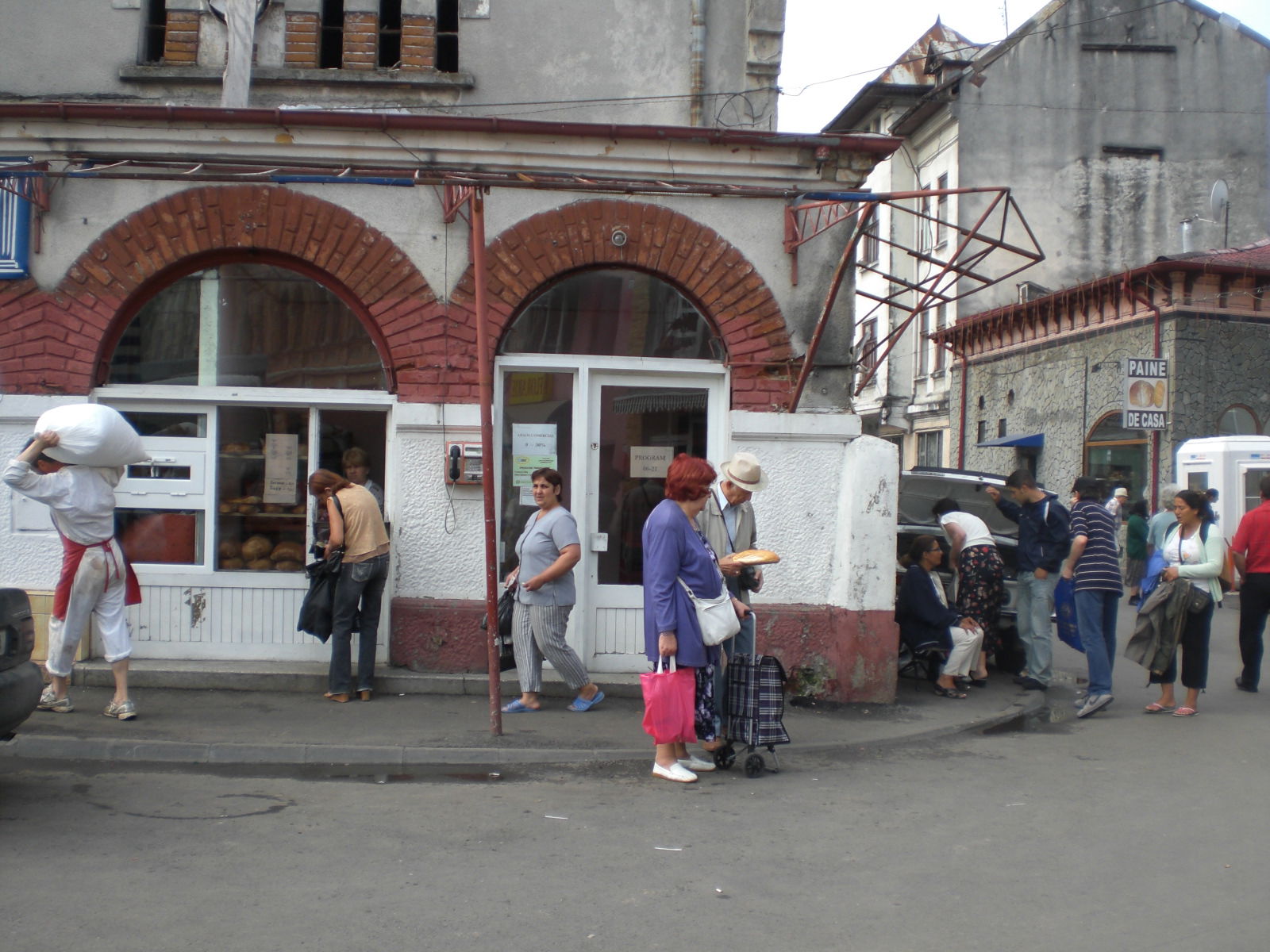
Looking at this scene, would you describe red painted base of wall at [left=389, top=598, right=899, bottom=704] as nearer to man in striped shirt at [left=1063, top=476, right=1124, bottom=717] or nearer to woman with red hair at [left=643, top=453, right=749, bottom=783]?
man in striped shirt at [left=1063, top=476, right=1124, bottom=717]

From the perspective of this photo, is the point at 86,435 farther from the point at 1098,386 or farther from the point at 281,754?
the point at 1098,386

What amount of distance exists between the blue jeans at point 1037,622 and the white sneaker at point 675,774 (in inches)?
172

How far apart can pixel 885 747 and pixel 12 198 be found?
747 centimetres

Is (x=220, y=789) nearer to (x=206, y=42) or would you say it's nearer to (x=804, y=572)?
(x=804, y=572)

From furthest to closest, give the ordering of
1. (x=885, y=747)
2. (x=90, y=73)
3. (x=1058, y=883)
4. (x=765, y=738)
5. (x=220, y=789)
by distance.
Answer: (x=90, y=73), (x=885, y=747), (x=765, y=738), (x=220, y=789), (x=1058, y=883)

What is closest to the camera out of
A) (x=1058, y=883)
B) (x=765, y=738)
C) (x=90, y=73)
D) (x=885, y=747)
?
(x=1058, y=883)

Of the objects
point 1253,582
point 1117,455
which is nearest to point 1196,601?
point 1253,582

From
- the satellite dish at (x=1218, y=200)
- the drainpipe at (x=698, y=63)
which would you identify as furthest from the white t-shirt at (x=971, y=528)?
the satellite dish at (x=1218, y=200)

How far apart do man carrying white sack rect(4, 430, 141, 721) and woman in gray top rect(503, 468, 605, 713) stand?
2587mm

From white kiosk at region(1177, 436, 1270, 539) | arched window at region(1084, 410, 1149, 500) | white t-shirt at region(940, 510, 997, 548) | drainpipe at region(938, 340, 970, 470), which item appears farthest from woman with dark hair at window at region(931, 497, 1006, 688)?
drainpipe at region(938, 340, 970, 470)

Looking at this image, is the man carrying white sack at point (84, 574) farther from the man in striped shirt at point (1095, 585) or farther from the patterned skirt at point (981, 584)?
the man in striped shirt at point (1095, 585)

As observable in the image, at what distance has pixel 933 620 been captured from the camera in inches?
386

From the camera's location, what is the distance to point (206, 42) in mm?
10148

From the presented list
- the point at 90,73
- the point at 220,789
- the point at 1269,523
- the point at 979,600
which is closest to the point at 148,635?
the point at 220,789
